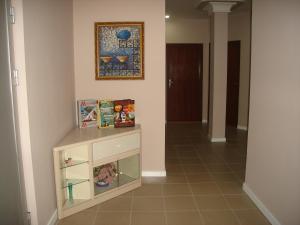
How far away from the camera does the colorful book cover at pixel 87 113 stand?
10.6 feet

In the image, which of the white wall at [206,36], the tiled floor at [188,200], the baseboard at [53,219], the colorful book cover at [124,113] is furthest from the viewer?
the white wall at [206,36]

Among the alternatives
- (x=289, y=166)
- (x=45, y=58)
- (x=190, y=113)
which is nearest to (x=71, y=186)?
(x=45, y=58)

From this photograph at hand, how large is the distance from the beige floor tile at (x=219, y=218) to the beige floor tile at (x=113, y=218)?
730 mm

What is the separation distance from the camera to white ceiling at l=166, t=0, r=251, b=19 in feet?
17.0

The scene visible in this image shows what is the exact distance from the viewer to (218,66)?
5258 mm

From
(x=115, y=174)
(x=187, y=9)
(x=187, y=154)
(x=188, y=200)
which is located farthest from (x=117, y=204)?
(x=187, y=9)

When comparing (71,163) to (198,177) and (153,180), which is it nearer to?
(153,180)

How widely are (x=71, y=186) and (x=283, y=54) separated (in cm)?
225

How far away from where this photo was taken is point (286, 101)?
2.25 m

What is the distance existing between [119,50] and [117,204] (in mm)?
1756

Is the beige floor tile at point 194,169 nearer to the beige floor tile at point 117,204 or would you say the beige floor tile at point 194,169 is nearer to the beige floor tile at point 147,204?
the beige floor tile at point 147,204

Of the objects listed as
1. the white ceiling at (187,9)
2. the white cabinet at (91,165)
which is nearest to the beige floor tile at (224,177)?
the white cabinet at (91,165)

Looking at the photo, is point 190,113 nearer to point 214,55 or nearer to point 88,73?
point 214,55

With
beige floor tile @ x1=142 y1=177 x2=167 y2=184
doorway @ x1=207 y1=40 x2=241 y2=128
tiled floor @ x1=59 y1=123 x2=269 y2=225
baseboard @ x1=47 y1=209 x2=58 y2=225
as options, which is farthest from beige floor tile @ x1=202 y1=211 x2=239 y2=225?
doorway @ x1=207 y1=40 x2=241 y2=128
